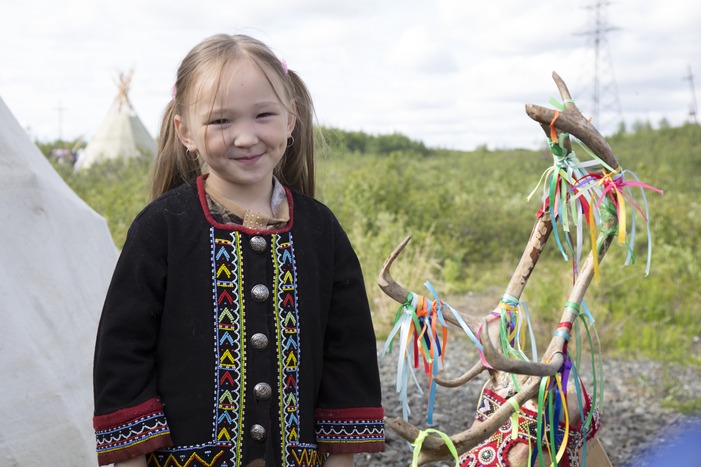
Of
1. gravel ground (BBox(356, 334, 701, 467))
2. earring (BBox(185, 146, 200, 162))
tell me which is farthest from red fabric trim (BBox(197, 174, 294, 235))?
gravel ground (BBox(356, 334, 701, 467))

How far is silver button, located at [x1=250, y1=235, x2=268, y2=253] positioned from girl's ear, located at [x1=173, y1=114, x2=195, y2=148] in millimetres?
281

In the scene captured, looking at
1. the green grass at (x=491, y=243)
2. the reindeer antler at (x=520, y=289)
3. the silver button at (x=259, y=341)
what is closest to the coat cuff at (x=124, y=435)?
the silver button at (x=259, y=341)

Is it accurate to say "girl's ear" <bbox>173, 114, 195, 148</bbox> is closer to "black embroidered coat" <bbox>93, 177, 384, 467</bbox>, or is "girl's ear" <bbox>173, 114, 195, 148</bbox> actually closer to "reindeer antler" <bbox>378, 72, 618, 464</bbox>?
"black embroidered coat" <bbox>93, 177, 384, 467</bbox>

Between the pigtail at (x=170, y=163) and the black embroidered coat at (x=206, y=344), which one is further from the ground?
the pigtail at (x=170, y=163)

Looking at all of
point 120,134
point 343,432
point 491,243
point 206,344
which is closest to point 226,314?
point 206,344

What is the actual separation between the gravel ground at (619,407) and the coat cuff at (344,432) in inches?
60.2

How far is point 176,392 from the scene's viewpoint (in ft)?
6.05

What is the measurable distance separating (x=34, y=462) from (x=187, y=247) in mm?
971

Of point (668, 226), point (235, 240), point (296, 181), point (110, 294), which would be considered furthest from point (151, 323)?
point (668, 226)

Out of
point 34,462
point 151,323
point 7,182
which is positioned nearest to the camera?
point 151,323

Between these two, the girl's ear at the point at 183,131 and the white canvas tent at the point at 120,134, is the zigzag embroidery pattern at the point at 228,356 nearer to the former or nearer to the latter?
the girl's ear at the point at 183,131

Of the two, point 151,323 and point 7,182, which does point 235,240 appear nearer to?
point 151,323

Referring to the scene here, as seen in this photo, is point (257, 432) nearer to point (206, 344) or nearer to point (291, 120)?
point (206, 344)

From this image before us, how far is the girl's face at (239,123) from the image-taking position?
6.08 feet
